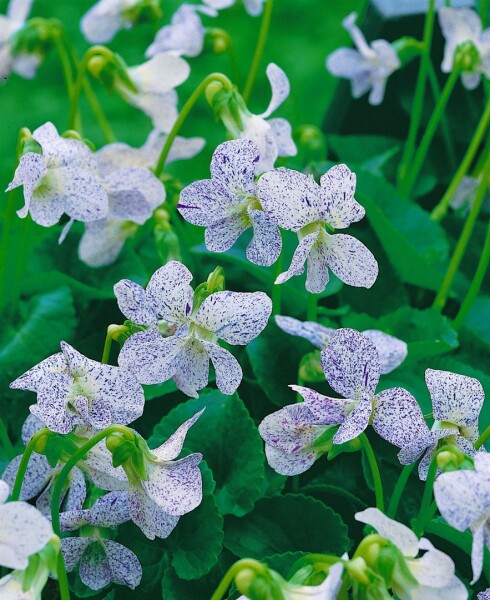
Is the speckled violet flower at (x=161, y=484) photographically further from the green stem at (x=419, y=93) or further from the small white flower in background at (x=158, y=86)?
the green stem at (x=419, y=93)

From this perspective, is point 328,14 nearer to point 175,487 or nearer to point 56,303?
point 56,303

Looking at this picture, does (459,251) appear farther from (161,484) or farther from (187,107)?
(161,484)

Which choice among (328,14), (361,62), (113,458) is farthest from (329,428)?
(328,14)

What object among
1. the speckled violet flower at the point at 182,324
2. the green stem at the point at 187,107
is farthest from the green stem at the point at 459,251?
the speckled violet flower at the point at 182,324

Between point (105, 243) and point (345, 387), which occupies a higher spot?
point (345, 387)

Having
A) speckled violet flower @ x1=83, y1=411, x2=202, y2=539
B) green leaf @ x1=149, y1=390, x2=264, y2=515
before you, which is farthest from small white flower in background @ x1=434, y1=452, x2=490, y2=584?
green leaf @ x1=149, y1=390, x2=264, y2=515

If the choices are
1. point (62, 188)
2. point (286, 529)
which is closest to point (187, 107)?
point (62, 188)
